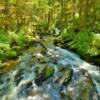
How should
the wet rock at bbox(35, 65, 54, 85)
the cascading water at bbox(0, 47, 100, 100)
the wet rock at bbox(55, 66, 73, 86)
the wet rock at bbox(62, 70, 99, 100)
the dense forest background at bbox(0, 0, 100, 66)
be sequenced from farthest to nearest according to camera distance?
the dense forest background at bbox(0, 0, 100, 66)
the wet rock at bbox(35, 65, 54, 85)
the wet rock at bbox(55, 66, 73, 86)
the cascading water at bbox(0, 47, 100, 100)
the wet rock at bbox(62, 70, 99, 100)

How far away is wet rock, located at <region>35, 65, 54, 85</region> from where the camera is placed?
12.3 m

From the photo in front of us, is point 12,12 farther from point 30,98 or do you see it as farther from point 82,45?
point 30,98

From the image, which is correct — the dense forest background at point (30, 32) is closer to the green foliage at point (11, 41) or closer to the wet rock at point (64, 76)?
the green foliage at point (11, 41)

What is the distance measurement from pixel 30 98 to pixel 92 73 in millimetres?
4228

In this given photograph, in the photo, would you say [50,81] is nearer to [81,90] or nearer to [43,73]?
[43,73]

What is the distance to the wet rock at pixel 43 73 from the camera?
1225cm

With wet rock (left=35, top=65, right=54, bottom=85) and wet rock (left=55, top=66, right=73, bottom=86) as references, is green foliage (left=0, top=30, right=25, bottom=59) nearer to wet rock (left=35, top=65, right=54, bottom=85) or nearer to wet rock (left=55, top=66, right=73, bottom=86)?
wet rock (left=35, top=65, right=54, bottom=85)

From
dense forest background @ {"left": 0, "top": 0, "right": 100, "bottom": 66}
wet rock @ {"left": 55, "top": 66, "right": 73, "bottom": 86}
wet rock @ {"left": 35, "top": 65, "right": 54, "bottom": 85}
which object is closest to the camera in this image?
wet rock @ {"left": 55, "top": 66, "right": 73, "bottom": 86}

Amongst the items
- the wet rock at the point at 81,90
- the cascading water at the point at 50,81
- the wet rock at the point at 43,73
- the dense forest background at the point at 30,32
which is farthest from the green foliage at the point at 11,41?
the wet rock at the point at 81,90

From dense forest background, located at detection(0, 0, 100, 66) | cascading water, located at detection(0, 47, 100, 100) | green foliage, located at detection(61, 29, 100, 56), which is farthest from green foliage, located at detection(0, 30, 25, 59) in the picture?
green foliage, located at detection(61, 29, 100, 56)

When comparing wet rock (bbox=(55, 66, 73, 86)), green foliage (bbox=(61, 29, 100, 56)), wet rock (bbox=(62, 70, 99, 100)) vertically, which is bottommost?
wet rock (bbox=(62, 70, 99, 100))

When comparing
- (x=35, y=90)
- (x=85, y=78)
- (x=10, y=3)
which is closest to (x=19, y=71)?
(x=35, y=90)

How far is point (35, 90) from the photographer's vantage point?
1120 centimetres

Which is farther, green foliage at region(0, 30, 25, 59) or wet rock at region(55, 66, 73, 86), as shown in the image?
green foliage at region(0, 30, 25, 59)
